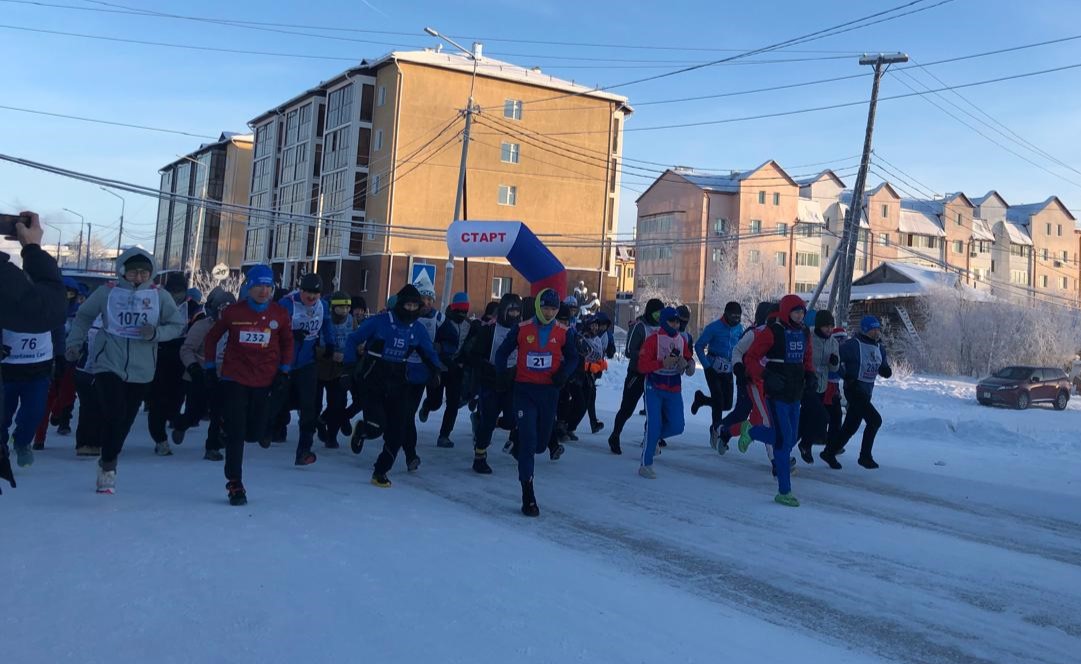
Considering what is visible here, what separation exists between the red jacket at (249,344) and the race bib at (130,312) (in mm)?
530

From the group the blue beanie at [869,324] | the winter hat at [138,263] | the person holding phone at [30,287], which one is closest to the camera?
the person holding phone at [30,287]

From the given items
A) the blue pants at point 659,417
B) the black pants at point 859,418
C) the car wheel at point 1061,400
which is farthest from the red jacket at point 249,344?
the car wheel at point 1061,400

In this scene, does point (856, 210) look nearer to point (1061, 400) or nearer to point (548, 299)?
point (1061, 400)

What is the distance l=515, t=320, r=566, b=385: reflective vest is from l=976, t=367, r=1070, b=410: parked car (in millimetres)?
26693

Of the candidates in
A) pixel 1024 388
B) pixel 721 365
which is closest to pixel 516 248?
pixel 721 365

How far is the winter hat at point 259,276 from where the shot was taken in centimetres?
764

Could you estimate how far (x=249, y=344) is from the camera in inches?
294

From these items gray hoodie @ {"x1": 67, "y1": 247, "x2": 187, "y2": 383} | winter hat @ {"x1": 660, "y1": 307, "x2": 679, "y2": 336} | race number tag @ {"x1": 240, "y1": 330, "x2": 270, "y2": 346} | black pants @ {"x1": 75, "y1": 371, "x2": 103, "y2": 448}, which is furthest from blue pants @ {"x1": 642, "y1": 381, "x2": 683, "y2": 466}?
black pants @ {"x1": 75, "y1": 371, "x2": 103, "y2": 448}

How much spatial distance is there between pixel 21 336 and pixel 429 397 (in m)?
5.33

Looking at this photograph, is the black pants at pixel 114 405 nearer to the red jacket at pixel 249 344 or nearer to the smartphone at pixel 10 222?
the red jacket at pixel 249 344

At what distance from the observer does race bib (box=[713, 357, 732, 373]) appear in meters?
12.8

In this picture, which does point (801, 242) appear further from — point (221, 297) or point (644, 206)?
point (221, 297)

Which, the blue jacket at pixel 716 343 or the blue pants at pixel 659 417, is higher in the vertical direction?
the blue jacket at pixel 716 343

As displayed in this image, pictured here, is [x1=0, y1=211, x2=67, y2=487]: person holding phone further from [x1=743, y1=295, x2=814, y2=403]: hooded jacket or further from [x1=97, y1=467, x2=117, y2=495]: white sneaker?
[x1=743, y1=295, x2=814, y2=403]: hooded jacket
